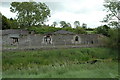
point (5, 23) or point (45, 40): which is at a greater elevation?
point (5, 23)

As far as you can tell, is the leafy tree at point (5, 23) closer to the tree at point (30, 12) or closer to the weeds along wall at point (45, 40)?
the tree at point (30, 12)

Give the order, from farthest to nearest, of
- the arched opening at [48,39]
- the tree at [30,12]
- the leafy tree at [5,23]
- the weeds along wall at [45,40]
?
1. the leafy tree at [5,23]
2. the tree at [30,12]
3. the arched opening at [48,39]
4. the weeds along wall at [45,40]

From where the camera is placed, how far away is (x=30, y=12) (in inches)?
1271

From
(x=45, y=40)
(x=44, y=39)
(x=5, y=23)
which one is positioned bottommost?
(x=45, y=40)

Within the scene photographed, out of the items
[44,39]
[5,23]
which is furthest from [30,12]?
[44,39]

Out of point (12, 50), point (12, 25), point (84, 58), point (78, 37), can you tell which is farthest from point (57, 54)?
point (12, 25)

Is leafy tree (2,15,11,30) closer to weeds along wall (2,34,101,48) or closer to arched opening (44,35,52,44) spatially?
weeds along wall (2,34,101,48)

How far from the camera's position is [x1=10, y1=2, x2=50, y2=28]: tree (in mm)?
31777

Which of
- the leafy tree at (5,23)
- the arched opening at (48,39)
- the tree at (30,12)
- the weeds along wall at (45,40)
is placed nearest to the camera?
the weeds along wall at (45,40)

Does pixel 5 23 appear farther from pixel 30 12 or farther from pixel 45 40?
pixel 45 40

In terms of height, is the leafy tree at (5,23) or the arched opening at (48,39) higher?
the leafy tree at (5,23)

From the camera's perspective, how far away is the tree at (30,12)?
31.8 meters

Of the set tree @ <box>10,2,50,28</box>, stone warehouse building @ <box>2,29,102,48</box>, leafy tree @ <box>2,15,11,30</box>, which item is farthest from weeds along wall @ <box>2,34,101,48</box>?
leafy tree @ <box>2,15,11,30</box>

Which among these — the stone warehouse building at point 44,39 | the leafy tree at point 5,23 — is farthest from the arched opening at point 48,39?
the leafy tree at point 5,23
